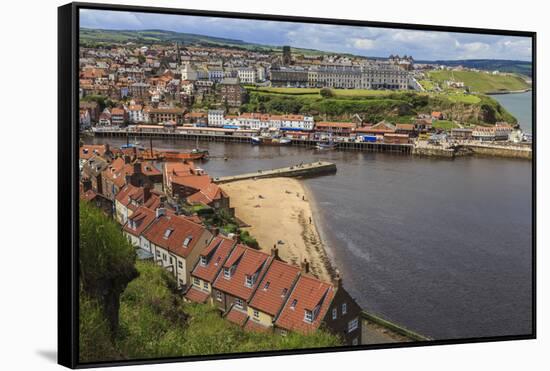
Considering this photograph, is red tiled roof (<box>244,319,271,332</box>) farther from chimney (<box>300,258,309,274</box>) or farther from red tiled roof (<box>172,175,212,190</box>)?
red tiled roof (<box>172,175,212,190</box>)

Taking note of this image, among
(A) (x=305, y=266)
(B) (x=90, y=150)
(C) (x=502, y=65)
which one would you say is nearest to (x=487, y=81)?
(C) (x=502, y=65)

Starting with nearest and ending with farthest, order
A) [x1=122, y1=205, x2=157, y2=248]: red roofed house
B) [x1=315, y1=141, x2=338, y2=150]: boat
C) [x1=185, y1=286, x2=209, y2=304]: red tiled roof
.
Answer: [x1=122, y1=205, x2=157, y2=248]: red roofed house → [x1=185, y1=286, x2=209, y2=304]: red tiled roof → [x1=315, y1=141, x2=338, y2=150]: boat

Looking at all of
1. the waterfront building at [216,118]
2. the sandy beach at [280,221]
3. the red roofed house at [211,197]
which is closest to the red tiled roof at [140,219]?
the red roofed house at [211,197]

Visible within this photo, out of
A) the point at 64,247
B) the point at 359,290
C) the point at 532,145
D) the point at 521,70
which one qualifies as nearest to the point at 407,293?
the point at 359,290

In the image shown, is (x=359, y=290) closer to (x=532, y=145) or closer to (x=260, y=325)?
(x=260, y=325)

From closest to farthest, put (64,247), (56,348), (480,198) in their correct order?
(64,247), (56,348), (480,198)

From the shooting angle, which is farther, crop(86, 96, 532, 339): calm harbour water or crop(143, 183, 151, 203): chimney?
crop(86, 96, 532, 339): calm harbour water

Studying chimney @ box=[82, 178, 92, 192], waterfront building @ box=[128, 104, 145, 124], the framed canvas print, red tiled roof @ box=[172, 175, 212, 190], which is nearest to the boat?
the framed canvas print

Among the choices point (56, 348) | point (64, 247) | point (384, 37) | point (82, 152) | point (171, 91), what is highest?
point (384, 37)
